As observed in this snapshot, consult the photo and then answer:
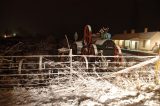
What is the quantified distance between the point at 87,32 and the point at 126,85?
285 inches

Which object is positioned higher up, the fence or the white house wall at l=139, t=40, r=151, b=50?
the white house wall at l=139, t=40, r=151, b=50

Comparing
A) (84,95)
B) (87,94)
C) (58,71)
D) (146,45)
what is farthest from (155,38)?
(84,95)

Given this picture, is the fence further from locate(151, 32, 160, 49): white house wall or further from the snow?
locate(151, 32, 160, 49): white house wall

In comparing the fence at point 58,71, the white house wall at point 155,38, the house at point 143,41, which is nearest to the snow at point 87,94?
the fence at point 58,71

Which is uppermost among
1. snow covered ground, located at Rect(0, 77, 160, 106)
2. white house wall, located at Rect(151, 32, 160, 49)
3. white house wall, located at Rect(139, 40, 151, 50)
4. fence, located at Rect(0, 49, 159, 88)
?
white house wall, located at Rect(151, 32, 160, 49)

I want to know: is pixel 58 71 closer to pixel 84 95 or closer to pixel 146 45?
pixel 84 95

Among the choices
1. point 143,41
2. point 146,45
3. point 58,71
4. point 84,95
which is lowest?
point 84,95

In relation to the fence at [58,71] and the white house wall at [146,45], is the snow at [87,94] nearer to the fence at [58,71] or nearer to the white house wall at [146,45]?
the fence at [58,71]

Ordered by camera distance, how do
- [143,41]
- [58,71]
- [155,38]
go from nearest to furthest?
[58,71] < [155,38] < [143,41]

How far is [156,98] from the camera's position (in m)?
6.89

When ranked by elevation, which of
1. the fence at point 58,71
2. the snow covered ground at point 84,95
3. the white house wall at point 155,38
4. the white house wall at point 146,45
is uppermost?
the white house wall at point 155,38

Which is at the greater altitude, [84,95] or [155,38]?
[155,38]

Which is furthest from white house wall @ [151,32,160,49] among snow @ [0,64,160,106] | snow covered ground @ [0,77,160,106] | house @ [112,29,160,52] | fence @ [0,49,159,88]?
snow covered ground @ [0,77,160,106]

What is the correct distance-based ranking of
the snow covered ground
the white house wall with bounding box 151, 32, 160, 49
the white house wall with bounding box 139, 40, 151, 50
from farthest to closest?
the white house wall with bounding box 139, 40, 151, 50 < the white house wall with bounding box 151, 32, 160, 49 < the snow covered ground
